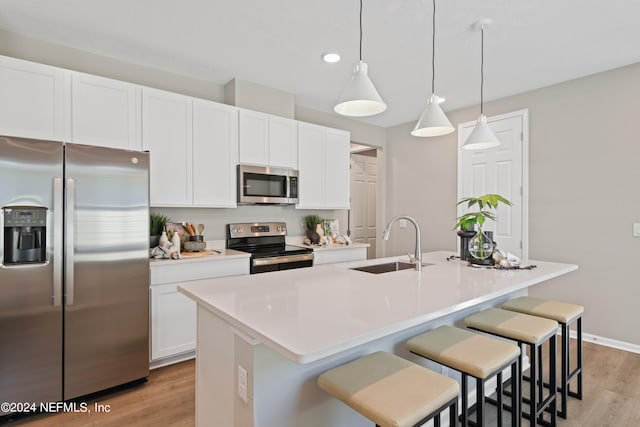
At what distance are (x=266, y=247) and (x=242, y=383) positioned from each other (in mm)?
2413

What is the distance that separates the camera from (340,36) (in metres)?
2.62

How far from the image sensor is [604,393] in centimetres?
236

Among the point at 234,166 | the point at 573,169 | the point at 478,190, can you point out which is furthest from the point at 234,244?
the point at 573,169

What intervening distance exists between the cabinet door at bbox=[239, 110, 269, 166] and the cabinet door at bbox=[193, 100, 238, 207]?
0.07 meters

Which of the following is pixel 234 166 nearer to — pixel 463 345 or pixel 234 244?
pixel 234 244

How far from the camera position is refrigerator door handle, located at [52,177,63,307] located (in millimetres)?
2092

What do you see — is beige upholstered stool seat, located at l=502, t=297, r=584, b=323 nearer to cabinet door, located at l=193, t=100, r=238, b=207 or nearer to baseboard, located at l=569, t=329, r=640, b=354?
baseboard, located at l=569, t=329, r=640, b=354

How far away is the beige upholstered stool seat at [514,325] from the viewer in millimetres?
1752

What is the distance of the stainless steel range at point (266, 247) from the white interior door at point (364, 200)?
1900mm

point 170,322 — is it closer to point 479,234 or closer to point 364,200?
point 479,234

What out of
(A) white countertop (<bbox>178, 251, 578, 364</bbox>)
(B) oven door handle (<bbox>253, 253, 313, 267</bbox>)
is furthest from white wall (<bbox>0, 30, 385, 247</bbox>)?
(A) white countertop (<bbox>178, 251, 578, 364</bbox>)

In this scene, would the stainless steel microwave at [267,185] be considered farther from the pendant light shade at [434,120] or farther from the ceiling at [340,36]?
the pendant light shade at [434,120]

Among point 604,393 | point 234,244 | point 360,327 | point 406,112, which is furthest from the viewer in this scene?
point 406,112

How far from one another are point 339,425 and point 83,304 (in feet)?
5.96
